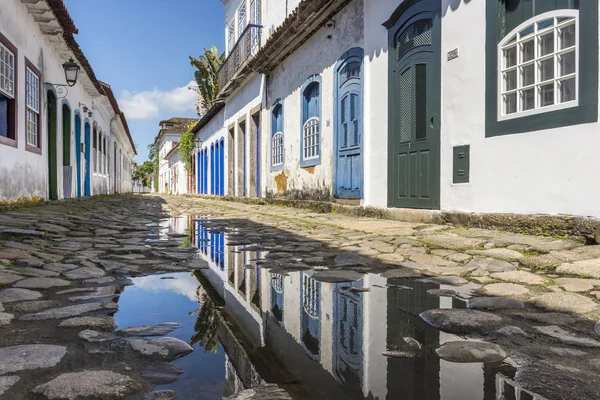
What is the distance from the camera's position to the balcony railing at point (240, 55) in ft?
47.2

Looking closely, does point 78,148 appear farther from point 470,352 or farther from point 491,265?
point 470,352

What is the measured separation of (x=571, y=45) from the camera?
411cm

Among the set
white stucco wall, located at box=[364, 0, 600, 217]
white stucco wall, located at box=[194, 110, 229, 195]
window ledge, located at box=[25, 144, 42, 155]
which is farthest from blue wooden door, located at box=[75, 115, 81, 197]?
white stucco wall, located at box=[364, 0, 600, 217]

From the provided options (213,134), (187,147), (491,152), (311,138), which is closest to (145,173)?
(187,147)

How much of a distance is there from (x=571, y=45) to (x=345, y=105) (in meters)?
4.61

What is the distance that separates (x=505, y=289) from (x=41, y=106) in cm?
1048

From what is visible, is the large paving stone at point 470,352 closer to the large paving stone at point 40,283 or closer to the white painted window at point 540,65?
the large paving stone at point 40,283

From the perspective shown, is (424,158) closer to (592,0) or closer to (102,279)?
(592,0)

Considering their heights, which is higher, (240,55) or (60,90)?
(240,55)

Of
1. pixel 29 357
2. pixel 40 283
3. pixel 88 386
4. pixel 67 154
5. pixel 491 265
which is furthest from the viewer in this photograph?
pixel 67 154

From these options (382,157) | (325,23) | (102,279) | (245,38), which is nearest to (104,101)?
(245,38)

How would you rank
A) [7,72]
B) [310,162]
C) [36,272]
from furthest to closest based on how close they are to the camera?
1. [310,162]
2. [7,72]
3. [36,272]

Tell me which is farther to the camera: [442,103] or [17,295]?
[442,103]

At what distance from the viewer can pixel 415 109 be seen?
633 cm
